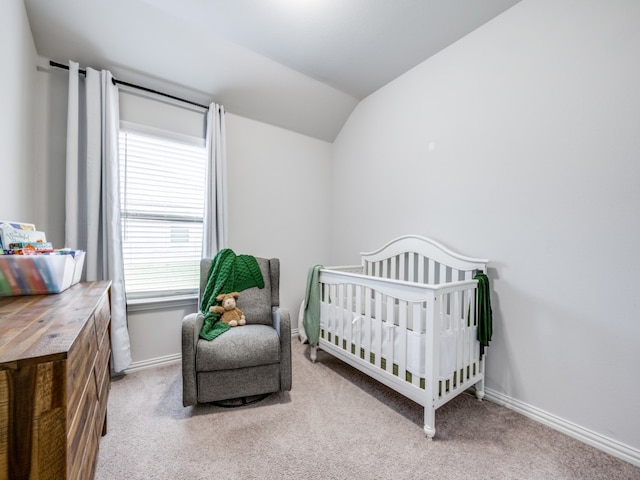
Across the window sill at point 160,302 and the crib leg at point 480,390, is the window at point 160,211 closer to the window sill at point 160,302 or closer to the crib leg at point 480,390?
the window sill at point 160,302

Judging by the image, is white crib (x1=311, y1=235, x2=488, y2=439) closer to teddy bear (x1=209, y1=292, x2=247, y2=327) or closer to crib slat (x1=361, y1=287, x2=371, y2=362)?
crib slat (x1=361, y1=287, x2=371, y2=362)

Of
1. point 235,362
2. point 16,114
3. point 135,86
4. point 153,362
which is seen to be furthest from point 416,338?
point 135,86

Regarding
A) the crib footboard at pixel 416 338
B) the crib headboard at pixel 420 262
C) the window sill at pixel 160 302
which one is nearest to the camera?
the crib footboard at pixel 416 338

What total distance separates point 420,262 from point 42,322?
2.15m

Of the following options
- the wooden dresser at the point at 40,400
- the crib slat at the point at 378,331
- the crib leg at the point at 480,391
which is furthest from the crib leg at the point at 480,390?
the wooden dresser at the point at 40,400

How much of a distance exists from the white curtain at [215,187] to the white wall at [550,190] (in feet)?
5.64

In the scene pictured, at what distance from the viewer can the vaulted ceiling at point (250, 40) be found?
5.90ft

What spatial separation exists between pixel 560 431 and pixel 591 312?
705mm

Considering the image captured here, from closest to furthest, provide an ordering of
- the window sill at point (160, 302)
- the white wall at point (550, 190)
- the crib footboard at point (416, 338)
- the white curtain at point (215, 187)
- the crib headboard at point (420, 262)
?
the white wall at point (550, 190) < the crib footboard at point (416, 338) < the crib headboard at point (420, 262) < the window sill at point (160, 302) < the white curtain at point (215, 187)

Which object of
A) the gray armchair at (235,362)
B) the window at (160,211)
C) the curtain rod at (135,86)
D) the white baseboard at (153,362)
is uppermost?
the curtain rod at (135,86)

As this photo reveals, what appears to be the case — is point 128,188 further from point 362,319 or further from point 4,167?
point 362,319

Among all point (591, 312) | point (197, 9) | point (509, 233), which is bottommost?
point (591, 312)

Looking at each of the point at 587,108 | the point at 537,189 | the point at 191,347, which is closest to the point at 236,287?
the point at 191,347

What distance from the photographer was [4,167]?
1.38 metres
